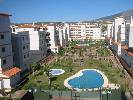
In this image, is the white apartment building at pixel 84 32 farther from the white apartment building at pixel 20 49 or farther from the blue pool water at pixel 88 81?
the blue pool water at pixel 88 81

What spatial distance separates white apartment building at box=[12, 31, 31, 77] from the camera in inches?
1758

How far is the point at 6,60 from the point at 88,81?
13.2 metres

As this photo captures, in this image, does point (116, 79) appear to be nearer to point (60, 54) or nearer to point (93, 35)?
point (60, 54)

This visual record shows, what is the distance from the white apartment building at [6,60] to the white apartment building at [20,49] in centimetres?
369

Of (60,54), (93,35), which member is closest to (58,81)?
(60,54)

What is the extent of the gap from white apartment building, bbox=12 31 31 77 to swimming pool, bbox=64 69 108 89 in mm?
9747

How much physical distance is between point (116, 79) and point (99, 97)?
12816 millimetres

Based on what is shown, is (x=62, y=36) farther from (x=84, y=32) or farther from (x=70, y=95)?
(x=70, y=95)

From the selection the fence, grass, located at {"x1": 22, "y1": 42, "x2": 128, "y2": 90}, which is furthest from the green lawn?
the fence

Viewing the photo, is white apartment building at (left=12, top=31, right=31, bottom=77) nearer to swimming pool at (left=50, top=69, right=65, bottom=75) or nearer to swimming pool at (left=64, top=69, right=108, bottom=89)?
swimming pool at (left=50, top=69, right=65, bottom=75)

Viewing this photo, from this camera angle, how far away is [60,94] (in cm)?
2838

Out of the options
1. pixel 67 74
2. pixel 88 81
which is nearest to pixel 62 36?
pixel 67 74

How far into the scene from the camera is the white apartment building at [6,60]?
34.8m

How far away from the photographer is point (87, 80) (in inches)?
1662
